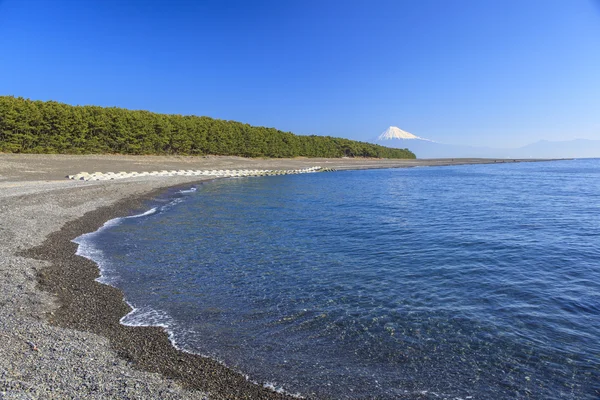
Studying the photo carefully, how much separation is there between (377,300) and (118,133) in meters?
75.7

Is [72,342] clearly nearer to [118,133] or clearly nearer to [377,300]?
[377,300]

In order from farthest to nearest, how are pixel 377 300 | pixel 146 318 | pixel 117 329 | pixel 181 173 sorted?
pixel 181 173 → pixel 377 300 → pixel 146 318 → pixel 117 329

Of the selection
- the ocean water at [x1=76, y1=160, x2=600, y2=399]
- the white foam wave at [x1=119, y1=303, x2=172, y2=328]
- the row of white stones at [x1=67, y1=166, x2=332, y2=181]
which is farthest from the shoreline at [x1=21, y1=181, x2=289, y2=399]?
the row of white stones at [x1=67, y1=166, x2=332, y2=181]

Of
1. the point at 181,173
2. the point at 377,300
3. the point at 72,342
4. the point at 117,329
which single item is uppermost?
the point at 181,173

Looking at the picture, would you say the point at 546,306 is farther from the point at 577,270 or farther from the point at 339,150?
the point at 339,150

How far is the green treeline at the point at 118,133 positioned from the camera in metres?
58.9

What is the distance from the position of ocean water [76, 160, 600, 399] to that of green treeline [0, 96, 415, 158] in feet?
162

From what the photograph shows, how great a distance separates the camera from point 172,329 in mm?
9312

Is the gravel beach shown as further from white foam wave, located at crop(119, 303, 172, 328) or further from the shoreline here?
white foam wave, located at crop(119, 303, 172, 328)

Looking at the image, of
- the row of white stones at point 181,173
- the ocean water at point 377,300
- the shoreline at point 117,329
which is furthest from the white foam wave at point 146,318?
the row of white stones at point 181,173

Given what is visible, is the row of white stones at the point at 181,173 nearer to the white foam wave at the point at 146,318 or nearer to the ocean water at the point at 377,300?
the ocean water at the point at 377,300

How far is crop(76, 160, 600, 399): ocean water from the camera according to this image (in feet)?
24.7

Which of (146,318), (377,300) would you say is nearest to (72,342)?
(146,318)

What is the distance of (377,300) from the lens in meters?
11.4
